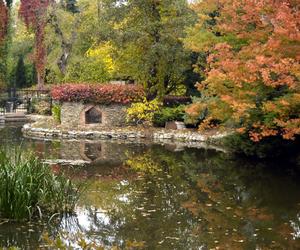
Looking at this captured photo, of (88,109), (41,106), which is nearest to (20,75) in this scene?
(41,106)

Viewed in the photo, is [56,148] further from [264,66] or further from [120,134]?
[264,66]

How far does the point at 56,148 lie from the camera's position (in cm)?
1983

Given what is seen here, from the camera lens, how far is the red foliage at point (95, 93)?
79.6 feet

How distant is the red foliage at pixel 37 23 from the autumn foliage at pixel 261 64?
21216mm

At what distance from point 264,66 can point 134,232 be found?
220 inches

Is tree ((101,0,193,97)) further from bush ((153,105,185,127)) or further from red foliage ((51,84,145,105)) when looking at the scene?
bush ((153,105,185,127))

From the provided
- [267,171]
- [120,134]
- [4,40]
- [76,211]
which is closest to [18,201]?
[76,211]

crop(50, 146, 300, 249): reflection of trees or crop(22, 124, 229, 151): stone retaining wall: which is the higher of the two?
crop(50, 146, 300, 249): reflection of trees

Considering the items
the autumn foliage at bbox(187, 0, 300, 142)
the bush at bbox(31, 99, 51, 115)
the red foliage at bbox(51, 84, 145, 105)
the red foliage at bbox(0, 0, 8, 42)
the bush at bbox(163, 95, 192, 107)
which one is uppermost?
the red foliage at bbox(0, 0, 8, 42)

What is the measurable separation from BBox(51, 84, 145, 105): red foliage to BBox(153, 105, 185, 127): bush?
5.26ft

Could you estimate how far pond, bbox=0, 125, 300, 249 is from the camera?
28.2 ft

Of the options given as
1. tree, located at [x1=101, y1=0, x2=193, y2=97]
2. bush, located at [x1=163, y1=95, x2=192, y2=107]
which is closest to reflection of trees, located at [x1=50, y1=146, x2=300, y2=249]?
tree, located at [x1=101, y1=0, x2=193, y2=97]

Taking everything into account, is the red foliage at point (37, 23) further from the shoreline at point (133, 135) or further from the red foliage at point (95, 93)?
the shoreline at point (133, 135)

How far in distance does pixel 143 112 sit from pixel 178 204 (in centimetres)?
1382
